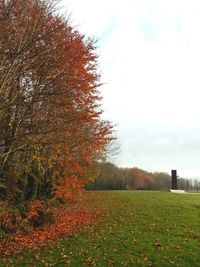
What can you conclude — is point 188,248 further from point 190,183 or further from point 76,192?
point 190,183

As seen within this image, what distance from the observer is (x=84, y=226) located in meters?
16.8

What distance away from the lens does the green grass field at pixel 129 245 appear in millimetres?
11141

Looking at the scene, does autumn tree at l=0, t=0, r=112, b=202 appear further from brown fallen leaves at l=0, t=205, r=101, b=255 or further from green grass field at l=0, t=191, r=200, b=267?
green grass field at l=0, t=191, r=200, b=267

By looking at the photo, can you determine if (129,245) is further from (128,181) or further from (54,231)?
(128,181)

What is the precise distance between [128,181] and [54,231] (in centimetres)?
3420

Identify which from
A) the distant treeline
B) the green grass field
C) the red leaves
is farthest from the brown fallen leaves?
the distant treeline

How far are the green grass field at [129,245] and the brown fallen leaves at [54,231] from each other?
0.67 metres

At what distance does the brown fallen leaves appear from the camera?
43.7 ft

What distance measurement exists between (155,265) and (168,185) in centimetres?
4494

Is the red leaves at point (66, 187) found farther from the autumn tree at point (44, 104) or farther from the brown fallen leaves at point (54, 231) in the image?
the brown fallen leaves at point (54, 231)

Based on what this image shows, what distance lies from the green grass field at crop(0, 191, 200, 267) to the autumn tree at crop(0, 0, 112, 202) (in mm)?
3591

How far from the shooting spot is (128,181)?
4944 cm

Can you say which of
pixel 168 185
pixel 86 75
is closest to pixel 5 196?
pixel 86 75

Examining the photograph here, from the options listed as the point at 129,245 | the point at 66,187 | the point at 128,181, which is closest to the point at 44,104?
the point at 66,187
